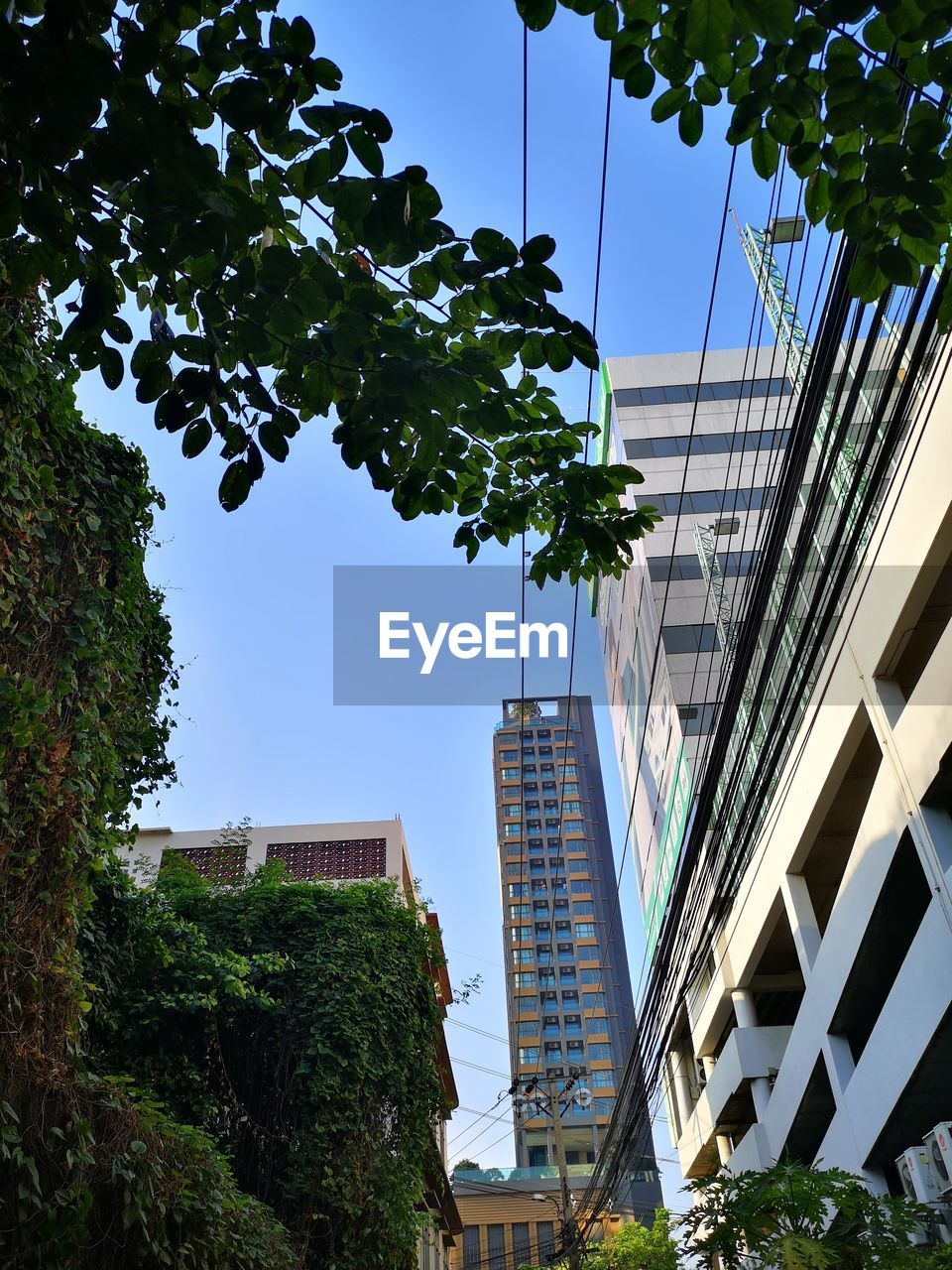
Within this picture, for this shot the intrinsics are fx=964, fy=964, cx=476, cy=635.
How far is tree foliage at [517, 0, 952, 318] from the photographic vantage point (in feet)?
6.19

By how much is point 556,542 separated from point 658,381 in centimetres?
3013

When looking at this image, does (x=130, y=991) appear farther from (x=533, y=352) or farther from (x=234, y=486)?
(x=533, y=352)

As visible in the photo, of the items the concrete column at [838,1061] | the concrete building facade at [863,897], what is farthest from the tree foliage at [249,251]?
the concrete column at [838,1061]

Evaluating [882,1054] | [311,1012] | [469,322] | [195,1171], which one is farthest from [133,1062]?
[469,322]

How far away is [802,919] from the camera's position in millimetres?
10336

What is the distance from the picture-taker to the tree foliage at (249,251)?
73.6 inches

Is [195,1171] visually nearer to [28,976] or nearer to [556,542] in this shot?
[28,976]

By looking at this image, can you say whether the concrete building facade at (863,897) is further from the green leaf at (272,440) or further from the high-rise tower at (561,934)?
the high-rise tower at (561,934)

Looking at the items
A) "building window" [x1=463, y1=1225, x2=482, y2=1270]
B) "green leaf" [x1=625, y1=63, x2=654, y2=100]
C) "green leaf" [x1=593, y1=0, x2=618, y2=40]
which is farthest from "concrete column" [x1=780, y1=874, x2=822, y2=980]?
"building window" [x1=463, y1=1225, x2=482, y2=1270]

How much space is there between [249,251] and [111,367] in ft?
1.41

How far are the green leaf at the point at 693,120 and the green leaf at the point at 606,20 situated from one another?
22 cm

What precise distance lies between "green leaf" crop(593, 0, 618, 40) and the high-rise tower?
6166cm

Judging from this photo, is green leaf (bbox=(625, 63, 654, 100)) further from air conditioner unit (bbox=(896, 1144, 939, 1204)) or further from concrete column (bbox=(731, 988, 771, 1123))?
concrete column (bbox=(731, 988, 771, 1123))

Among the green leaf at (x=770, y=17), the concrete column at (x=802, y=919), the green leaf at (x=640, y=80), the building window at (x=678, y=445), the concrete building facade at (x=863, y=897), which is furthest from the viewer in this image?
the building window at (x=678, y=445)
